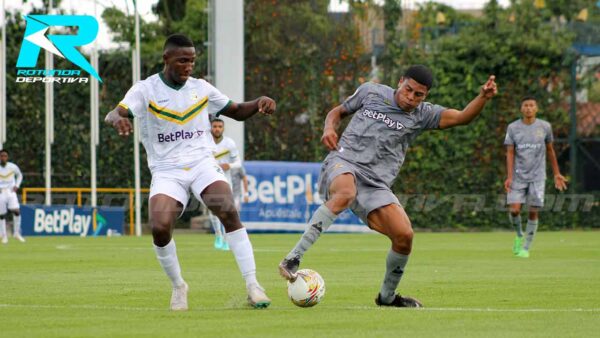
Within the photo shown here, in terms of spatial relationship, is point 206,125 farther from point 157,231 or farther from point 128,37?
point 128,37

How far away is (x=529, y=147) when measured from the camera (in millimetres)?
20062

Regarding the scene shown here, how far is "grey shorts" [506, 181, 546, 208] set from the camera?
19.9 m

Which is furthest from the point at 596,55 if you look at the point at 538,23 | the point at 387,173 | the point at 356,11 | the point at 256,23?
the point at 387,173

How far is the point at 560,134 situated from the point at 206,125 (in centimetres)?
2355

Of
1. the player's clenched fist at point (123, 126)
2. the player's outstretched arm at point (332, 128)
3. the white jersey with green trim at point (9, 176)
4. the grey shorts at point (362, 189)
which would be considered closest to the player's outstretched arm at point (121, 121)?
the player's clenched fist at point (123, 126)

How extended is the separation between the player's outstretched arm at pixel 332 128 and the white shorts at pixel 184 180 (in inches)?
39.3

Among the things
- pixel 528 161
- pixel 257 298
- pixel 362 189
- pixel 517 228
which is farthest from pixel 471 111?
pixel 528 161

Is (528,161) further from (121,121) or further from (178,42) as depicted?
(121,121)

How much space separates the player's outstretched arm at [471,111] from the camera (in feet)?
32.4

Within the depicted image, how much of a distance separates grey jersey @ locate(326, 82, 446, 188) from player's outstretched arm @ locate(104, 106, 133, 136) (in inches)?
84.0

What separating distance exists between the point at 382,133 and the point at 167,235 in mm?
2202

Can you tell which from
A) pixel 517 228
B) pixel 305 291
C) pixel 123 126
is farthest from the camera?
pixel 517 228

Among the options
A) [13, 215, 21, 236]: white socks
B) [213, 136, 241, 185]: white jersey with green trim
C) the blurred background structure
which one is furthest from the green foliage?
[213, 136, 241, 185]: white jersey with green trim

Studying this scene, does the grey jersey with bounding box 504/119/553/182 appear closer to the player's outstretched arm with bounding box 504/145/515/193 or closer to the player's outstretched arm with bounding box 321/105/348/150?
the player's outstretched arm with bounding box 504/145/515/193
